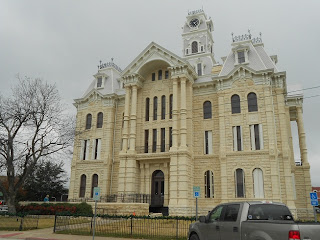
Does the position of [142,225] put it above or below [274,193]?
below

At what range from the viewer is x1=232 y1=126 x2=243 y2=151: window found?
27.7 metres

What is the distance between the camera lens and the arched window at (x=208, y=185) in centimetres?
2817

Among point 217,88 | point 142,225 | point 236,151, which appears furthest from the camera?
point 217,88

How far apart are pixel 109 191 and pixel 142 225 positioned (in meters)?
16.1

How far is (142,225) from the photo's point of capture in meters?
16.7

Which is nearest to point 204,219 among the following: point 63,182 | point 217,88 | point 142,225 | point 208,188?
point 142,225

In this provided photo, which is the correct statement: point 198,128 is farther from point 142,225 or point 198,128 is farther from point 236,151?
point 142,225

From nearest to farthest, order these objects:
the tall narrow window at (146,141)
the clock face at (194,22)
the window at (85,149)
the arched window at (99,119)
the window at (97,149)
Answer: the tall narrow window at (146,141)
the window at (97,149)
the window at (85,149)
the arched window at (99,119)
the clock face at (194,22)

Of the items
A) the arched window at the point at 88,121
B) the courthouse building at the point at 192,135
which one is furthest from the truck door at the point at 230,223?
the arched window at the point at 88,121

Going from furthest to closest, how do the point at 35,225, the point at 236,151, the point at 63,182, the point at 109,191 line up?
the point at 63,182 < the point at 109,191 < the point at 236,151 < the point at 35,225

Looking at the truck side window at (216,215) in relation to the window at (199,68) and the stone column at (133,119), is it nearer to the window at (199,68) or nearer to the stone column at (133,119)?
the stone column at (133,119)

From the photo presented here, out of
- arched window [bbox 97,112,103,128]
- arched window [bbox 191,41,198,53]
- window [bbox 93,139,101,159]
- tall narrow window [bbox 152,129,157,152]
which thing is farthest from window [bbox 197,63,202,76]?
window [bbox 93,139,101,159]

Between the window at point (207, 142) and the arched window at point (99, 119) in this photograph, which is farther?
the arched window at point (99, 119)

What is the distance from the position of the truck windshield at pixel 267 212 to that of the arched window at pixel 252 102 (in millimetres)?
21013
